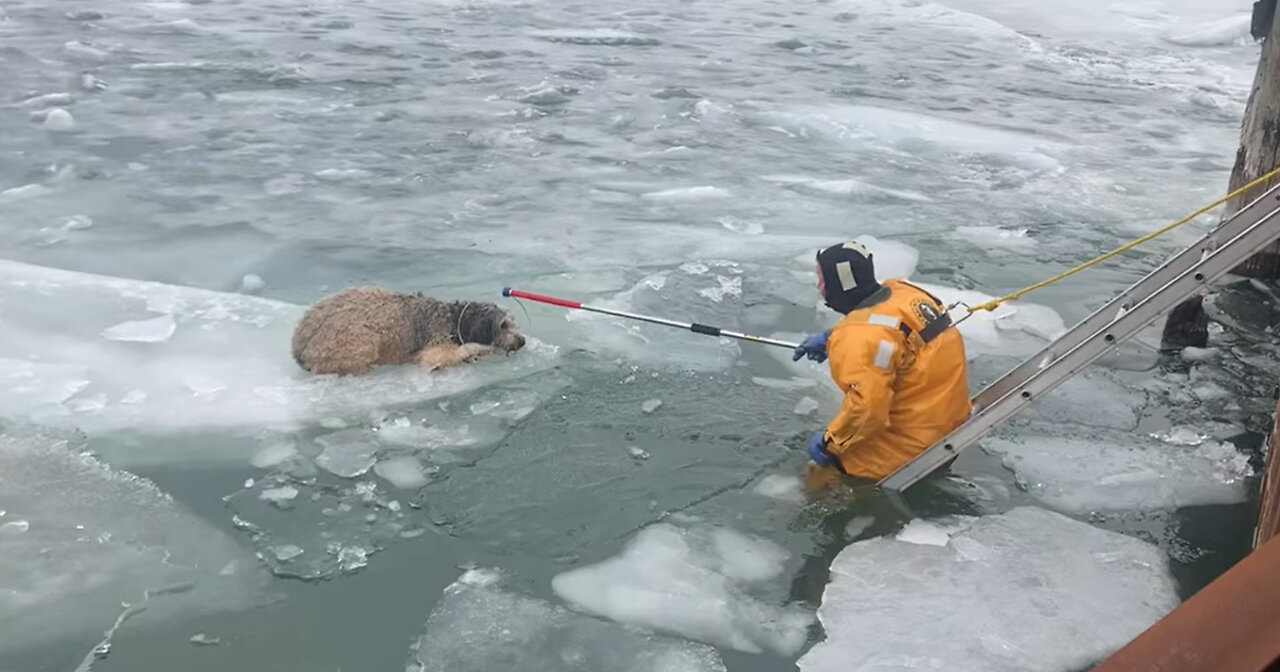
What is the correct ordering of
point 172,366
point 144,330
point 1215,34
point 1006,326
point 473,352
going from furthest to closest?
point 1215,34, point 1006,326, point 144,330, point 473,352, point 172,366

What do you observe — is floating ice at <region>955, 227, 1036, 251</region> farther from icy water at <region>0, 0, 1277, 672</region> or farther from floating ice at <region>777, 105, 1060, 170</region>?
floating ice at <region>777, 105, 1060, 170</region>

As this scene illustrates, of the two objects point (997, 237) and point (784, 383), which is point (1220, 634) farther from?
point (997, 237)

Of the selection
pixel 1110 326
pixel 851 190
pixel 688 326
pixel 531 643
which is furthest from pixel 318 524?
pixel 851 190

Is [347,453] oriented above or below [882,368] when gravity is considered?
below

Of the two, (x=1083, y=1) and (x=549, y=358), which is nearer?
(x=549, y=358)

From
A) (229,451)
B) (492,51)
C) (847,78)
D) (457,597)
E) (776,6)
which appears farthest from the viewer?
(776,6)

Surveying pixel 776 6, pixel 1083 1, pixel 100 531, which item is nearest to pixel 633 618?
pixel 100 531

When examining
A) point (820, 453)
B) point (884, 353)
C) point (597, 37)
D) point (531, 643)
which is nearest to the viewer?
point (531, 643)

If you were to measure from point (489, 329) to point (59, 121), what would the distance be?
593 centimetres

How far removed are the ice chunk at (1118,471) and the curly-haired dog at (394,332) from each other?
7.83 feet

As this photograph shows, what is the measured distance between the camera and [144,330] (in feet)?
18.8

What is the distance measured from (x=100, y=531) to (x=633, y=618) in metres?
1.94

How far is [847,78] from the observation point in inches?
489

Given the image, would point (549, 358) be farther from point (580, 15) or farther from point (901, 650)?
point (580, 15)
